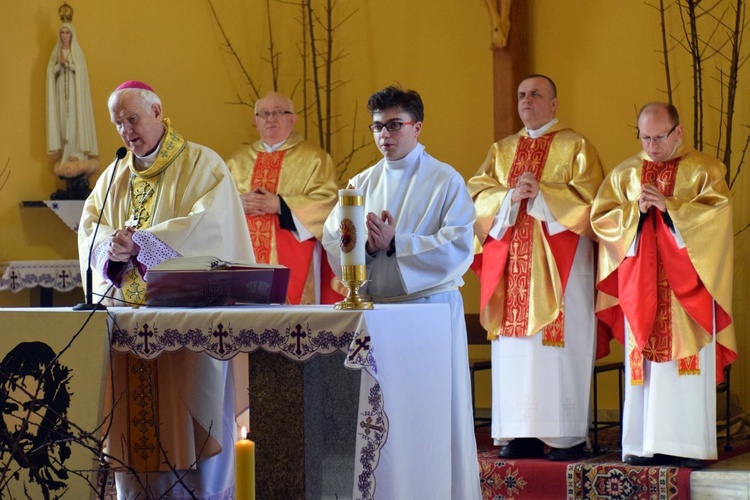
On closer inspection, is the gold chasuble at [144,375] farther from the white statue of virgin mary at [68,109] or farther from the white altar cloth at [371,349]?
the white statue of virgin mary at [68,109]

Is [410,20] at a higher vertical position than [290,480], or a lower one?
higher

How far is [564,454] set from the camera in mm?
5930

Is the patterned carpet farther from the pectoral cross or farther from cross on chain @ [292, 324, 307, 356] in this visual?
cross on chain @ [292, 324, 307, 356]

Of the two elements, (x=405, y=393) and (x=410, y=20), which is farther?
(x=410, y=20)

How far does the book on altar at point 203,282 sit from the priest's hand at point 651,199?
250cm

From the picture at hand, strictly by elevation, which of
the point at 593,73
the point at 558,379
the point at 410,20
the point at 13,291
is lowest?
the point at 558,379

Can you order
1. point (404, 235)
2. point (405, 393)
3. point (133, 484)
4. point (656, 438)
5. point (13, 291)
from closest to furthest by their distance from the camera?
1. point (405, 393)
2. point (404, 235)
3. point (133, 484)
4. point (656, 438)
5. point (13, 291)

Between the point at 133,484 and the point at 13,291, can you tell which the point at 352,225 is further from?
the point at 13,291

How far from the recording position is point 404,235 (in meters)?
4.31

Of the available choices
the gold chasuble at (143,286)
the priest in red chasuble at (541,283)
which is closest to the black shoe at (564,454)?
the priest in red chasuble at (541,283)

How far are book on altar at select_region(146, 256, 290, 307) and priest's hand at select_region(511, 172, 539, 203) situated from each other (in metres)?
2.46

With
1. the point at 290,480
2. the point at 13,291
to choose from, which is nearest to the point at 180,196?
the point at 290,480

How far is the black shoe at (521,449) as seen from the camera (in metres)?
6.05

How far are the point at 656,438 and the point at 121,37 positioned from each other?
192 inches
